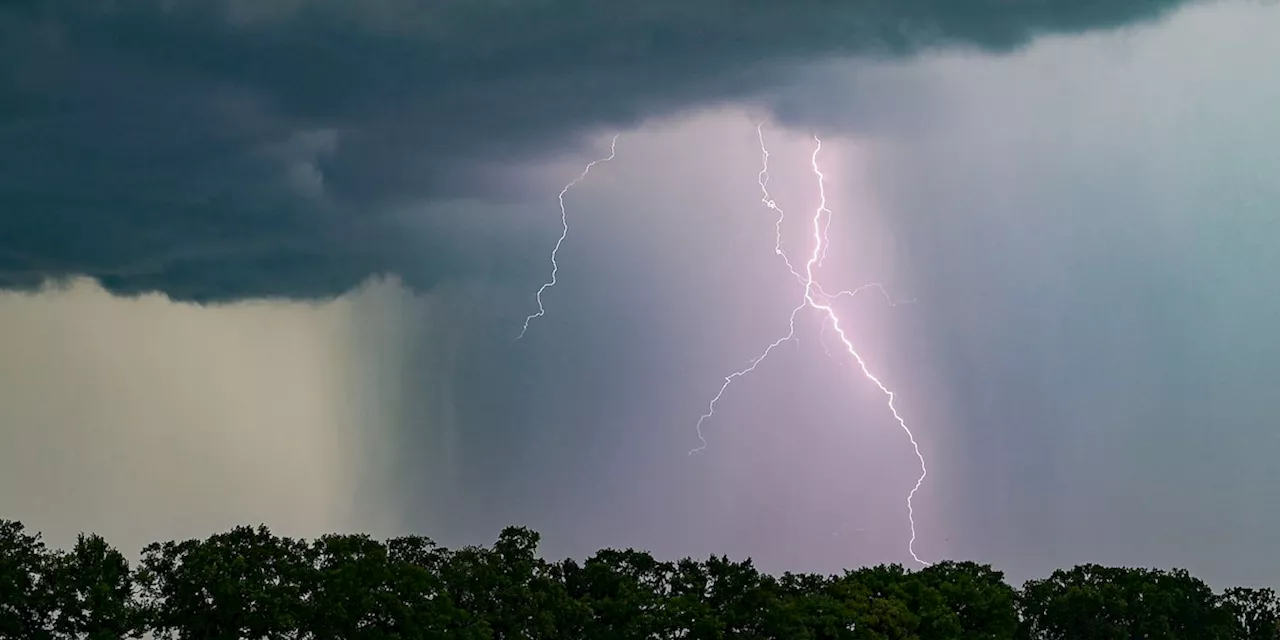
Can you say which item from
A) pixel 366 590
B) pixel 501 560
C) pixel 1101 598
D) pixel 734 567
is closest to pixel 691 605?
pixel 734 567

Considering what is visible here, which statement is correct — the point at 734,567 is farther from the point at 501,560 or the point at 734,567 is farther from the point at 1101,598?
the point at 1101,598

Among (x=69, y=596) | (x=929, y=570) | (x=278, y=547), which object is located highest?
(x=929, y=570)

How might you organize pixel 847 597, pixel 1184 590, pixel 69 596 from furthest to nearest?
pixel 1184 590 < pixel 847 597 < pixel 69 596

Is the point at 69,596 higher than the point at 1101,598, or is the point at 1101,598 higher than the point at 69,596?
the point at 1101,598

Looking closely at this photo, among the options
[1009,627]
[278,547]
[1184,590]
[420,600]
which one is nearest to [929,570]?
[1009,627]

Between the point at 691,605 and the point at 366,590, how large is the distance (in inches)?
673

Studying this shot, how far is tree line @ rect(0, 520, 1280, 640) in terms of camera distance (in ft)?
228

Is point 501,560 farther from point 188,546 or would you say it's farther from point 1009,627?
point 1009,627

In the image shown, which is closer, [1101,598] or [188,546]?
[188,546]

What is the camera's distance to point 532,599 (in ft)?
243

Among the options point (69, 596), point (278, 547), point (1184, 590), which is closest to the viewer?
point (69, 596)

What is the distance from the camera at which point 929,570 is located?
295ft

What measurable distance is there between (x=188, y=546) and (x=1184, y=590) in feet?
187

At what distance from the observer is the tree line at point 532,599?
69500mm
